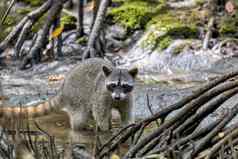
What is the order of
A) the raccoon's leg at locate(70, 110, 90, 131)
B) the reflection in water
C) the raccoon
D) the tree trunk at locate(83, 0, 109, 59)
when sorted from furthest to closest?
the tree trunk at locate(83, 0, 109, 59), the raccoon's leg at locate(70, 110, 90, 131), the raccoon, the reflection in water

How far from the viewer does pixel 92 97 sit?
768 cm

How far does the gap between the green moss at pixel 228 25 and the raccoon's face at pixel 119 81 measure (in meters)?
4.43

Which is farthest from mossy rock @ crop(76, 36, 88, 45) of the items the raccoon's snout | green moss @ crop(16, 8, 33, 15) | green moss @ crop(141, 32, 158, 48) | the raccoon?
the raccoon's snout

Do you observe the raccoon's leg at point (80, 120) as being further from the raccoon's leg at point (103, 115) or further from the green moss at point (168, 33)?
the green moss at point (168, 33)

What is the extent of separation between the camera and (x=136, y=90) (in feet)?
31.4

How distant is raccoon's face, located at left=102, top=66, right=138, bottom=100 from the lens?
284 inches

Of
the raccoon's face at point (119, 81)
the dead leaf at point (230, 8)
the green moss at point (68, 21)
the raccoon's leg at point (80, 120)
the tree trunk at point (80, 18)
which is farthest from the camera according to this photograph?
the green moss at point (68, 21)

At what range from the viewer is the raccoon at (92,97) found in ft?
24.1

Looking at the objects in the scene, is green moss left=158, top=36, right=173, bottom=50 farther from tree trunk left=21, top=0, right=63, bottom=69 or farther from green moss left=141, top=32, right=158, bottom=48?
tree trunk left=21, top=0, right=63, bottom=69

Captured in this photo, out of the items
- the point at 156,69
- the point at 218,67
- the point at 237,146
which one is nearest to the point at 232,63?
the point at 218,67

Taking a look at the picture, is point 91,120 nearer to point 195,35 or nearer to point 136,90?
point 136,90

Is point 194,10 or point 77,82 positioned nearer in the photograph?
point 77,82

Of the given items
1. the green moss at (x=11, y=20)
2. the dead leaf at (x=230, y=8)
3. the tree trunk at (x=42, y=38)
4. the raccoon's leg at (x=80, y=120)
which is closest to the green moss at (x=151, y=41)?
the dead leaf at (x=230, y=8)

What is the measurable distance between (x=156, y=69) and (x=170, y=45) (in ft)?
2.03
